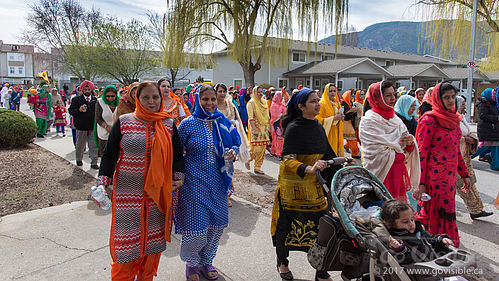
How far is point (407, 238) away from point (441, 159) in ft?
4.83

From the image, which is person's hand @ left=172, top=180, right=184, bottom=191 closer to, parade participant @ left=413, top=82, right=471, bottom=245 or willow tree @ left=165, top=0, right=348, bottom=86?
parade participant @ left=413, top=82, right=471, bottom=245

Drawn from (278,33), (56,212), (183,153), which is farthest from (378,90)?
(278,33)

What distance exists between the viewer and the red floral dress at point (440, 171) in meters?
3.52

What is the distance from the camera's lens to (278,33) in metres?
17.9

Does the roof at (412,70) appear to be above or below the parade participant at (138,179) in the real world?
above

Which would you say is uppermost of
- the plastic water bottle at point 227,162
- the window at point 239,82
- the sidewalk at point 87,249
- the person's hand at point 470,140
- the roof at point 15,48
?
the roof at point 15,48

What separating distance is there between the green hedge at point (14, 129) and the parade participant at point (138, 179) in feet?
27.6

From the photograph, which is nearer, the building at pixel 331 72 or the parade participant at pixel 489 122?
the parade participant at pixel 489 122

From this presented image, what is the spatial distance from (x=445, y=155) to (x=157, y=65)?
3720 centimetres

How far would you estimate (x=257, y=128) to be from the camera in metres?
7.46

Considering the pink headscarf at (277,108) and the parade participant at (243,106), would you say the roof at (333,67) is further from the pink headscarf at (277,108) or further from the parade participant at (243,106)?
the pink headscarf at (277,108)

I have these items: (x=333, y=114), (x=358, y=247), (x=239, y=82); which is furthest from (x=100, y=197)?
(x=239, y=82)

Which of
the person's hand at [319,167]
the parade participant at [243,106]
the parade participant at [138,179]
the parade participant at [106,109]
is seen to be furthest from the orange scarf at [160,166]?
the parade participant at [243,106]

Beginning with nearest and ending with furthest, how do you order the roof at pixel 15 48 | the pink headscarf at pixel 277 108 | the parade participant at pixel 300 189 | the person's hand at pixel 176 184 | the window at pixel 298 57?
1. the person's hand at pixel 176 184
2. the parade participant at pixel 300 189
3. the pink headscarf at pixel 277 108
4. the window at pixel 298 57
5. the roof at pixel 15 48
